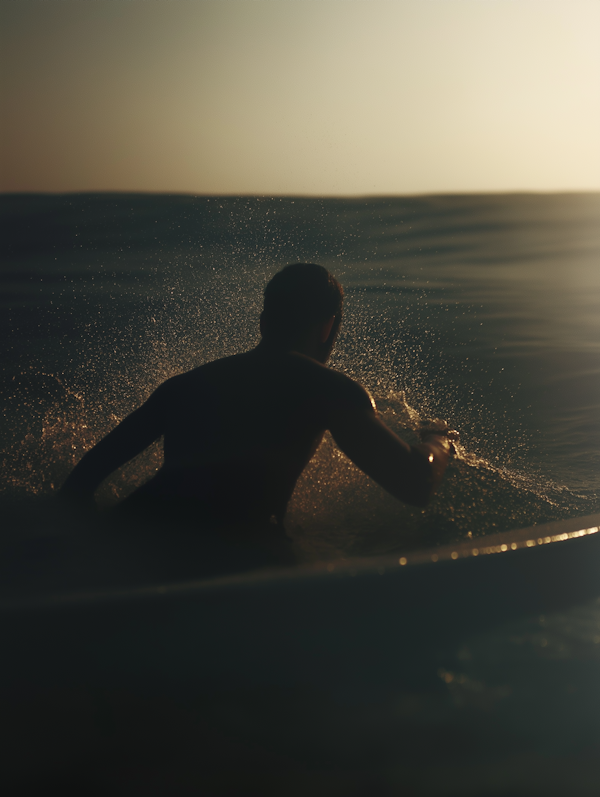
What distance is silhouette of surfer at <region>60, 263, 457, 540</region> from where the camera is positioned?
1.43 metres

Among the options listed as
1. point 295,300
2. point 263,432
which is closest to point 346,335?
point 295,300

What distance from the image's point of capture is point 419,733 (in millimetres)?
978

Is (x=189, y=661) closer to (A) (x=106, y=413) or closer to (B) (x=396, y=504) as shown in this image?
(B) (x=396, y=504)

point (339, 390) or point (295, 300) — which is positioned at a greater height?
point (295, 300)

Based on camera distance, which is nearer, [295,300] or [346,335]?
[295,300]

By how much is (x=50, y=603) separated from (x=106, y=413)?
223 centimetres

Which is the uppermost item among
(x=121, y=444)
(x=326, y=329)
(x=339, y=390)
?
(x=326, y=329)

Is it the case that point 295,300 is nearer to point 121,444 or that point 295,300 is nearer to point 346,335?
point 121,444

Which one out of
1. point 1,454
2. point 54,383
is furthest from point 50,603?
point 54,383

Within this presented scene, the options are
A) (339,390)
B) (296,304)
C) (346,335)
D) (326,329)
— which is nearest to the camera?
(339,390)

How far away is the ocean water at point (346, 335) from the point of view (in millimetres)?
2238

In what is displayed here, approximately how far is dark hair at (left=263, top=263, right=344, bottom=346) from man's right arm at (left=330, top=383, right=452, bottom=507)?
243mm

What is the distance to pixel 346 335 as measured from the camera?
5.57 metres

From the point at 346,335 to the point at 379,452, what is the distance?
421cm
